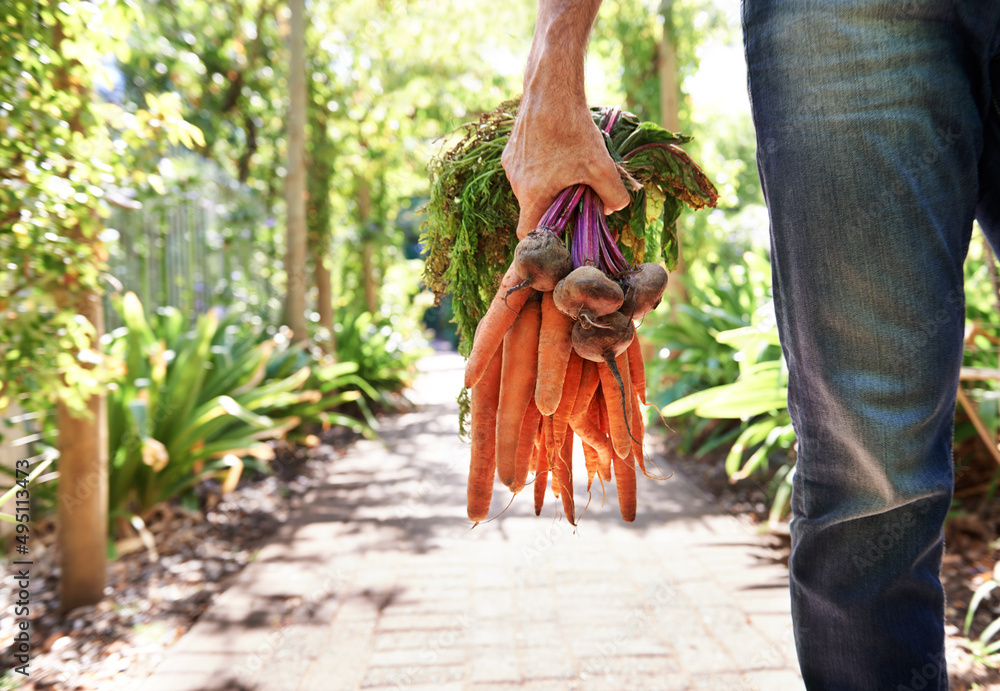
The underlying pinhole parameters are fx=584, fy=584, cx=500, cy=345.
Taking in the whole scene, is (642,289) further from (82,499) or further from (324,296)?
(324,296)

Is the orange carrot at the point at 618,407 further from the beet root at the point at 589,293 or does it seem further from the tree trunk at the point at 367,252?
the tree trunk at the point at 367,252

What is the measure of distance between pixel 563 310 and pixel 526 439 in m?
0.30

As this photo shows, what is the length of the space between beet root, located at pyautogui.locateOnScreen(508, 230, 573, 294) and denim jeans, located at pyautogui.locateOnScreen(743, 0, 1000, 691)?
368mm

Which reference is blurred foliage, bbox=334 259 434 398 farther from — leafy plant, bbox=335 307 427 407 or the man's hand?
the man's hand

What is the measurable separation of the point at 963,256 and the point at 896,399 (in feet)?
0.81

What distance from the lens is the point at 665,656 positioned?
177 cm

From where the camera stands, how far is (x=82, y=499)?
82.1 inches

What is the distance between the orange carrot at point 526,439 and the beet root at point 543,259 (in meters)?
0.27

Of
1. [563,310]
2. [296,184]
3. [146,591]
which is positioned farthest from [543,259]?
[296,184]

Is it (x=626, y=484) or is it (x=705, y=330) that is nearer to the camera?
(x=626, y=484)

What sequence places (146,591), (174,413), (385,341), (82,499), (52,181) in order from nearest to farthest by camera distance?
1. (52,181)
2. (82,499)
3. (146,591)
4. (174,413)
5. (385,341)

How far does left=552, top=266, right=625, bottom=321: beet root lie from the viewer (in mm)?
821

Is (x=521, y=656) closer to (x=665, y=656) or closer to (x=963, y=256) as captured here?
(x=665, y=656)

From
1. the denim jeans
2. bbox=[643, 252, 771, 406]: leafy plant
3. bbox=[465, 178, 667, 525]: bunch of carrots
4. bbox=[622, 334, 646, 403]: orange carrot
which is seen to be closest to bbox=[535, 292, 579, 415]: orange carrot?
bbox=[465, 178, 667, 525]: bunch of carrots
